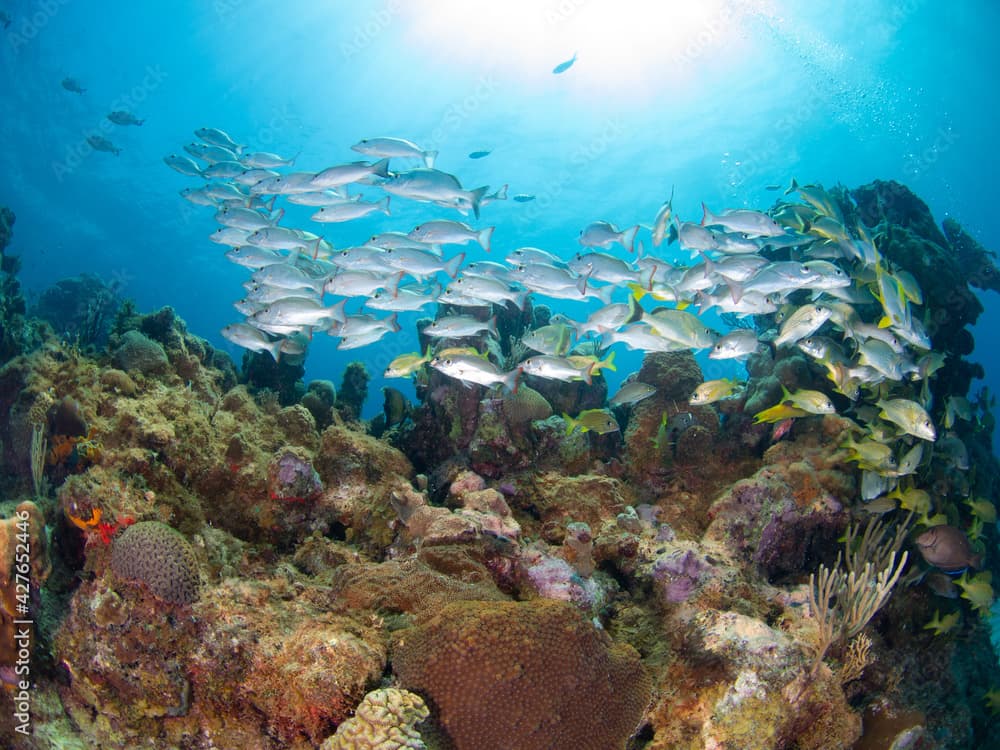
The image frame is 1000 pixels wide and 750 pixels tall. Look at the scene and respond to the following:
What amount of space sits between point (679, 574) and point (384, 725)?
2930 millimetres

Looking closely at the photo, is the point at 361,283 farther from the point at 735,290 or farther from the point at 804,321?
the point at 804,321

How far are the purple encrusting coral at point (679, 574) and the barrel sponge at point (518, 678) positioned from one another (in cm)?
127

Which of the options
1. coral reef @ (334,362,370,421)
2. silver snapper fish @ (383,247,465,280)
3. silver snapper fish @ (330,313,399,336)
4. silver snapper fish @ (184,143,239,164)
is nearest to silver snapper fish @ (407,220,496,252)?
silver snapper fish @ (383,247,465,280)

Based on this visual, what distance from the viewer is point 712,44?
2486 cm

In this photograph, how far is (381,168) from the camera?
268 inches

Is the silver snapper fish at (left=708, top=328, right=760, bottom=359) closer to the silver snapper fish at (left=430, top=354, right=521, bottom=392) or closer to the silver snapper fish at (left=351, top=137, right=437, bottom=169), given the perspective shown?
the silver snapper fish at (left=430, top=354, right=521, bottom=392)

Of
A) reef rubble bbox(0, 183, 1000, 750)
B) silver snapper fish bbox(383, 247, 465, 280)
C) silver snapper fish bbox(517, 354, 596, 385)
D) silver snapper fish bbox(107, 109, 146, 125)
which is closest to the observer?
reef rubble bbox(0, 183, 1000, 750)

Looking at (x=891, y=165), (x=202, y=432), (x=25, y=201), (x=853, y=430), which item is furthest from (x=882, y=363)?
(x=25, y=201)

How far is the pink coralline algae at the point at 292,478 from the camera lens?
480cm

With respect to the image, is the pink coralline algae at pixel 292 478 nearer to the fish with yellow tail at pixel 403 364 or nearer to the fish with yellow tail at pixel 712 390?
the fish with yellow tail at pixel 403 364

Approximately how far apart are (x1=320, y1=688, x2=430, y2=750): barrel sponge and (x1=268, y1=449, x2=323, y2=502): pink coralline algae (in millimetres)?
2692

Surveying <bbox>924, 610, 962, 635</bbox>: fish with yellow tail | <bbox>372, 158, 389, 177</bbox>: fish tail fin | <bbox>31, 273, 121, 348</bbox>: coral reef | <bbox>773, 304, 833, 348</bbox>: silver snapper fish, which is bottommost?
<bbox>924, 610, 962, 635</bbox>: fish with yellow tail

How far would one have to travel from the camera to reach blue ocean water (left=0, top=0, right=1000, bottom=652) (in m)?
23.8

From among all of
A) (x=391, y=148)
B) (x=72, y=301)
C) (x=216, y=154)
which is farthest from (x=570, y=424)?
(x=72, y=301)
